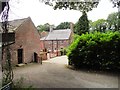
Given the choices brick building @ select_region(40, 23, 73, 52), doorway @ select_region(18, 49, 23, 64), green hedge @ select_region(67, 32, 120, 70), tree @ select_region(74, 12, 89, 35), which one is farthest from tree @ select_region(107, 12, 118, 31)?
doorway @ select_region(18, 49, 23, 64)

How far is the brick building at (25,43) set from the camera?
12055mm

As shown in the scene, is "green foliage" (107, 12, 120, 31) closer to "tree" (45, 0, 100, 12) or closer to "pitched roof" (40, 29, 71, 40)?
"tree" (45, 0, 100, 12)

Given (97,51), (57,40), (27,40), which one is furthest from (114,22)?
(57,40)

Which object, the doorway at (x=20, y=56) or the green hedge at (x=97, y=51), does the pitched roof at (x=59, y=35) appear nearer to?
the doorway at (x=20, y=56)

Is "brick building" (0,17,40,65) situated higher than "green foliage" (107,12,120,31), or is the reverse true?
"green foliage" (107,12,120,31)

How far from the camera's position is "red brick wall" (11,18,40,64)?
12.3 meters

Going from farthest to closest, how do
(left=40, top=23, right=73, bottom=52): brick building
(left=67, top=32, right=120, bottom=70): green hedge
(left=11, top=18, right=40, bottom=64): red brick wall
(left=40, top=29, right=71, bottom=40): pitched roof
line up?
1. (left=40, top=29, right=71, bottom=40): pitched roof
2. (left=40, top=23, right=73, bottom=52): brick building
3. (left=11, top=18, right=40, bottom=64): red brick wall
4. (left=67, top=32, right=120, bottom=70): green hedge

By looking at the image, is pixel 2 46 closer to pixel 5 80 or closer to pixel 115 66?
pixel 5 80

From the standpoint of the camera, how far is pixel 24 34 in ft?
42.9

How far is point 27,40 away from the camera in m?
13.4

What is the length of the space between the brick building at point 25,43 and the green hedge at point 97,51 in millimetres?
4226

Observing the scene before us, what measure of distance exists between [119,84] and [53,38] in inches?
700

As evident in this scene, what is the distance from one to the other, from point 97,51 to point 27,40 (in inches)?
244

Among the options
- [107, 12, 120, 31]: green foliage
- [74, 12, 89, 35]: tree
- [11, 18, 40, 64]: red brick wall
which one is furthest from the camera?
[74, 12, 89, 35]: tree
